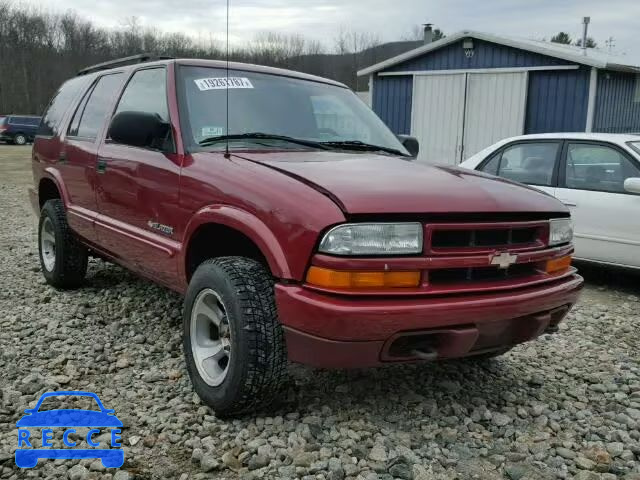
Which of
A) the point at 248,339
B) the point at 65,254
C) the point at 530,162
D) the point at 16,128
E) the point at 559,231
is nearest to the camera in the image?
the point at 248,339

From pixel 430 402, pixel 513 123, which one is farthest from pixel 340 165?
pixel 513 123

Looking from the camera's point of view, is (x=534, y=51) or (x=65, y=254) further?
(x=534, y=51)

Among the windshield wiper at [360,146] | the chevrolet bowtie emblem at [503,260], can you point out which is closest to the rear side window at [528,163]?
the windshield wiper at [360,146]

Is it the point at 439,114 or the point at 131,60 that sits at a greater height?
the point at 131,60

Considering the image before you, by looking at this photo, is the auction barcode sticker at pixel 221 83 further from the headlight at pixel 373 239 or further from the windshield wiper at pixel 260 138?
the headlight at pixel 373 239

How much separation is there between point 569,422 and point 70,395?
2575 millimetres

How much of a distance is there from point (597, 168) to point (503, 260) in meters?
3.78

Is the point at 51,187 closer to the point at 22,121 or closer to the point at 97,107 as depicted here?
the point at 97,107

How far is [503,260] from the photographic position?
274cm

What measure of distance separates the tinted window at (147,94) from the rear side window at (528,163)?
3.98 m

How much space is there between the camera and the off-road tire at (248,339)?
2701 millimetres

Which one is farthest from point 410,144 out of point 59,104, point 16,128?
point 16,128

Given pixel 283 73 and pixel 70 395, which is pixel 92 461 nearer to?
pixel 70 395

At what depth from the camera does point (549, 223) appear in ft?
9.84
